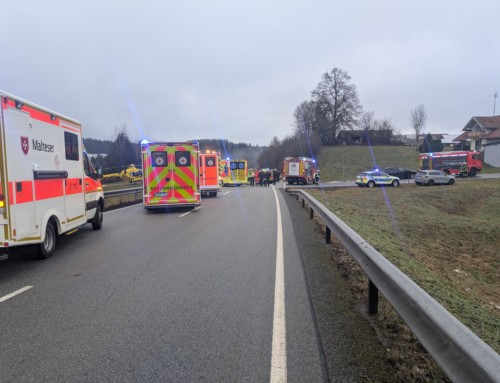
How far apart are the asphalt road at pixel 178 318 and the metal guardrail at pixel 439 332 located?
571 millimetres

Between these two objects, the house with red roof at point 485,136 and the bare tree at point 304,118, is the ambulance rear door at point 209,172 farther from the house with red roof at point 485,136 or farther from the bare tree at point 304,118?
the bare tree at point 304,118

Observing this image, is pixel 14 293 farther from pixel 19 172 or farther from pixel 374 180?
pixel 374 180

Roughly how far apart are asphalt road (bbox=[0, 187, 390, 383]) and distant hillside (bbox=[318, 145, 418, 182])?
57.9 metres

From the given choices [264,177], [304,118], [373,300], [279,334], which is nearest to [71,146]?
[279,334]

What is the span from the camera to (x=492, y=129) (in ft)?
236

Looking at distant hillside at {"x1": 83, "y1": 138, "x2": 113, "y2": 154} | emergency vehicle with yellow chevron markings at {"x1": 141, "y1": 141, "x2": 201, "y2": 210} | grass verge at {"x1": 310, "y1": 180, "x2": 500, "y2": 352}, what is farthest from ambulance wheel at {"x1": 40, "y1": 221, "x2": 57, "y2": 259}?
distant hillside at {"x1": 83, "y1": 138, "x2": 113, "y2": 154}

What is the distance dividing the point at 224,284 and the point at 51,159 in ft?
15.8

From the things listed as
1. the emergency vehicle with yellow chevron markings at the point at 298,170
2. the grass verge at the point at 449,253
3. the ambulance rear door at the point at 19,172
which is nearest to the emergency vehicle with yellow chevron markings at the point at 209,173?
the grass verge at the point at 449,253

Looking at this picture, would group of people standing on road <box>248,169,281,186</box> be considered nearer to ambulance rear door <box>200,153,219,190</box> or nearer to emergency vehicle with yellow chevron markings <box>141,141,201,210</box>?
ambulance rear door <box>200,153,219,190</box>

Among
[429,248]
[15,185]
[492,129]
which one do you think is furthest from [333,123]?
[15,185]

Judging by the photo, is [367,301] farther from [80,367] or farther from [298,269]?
[80,367]

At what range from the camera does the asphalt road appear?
3516 millimetres

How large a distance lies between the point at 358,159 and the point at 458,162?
2328cm

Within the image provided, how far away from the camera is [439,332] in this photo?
280 cm
